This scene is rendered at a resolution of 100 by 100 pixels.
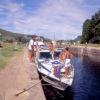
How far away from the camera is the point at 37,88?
1909 cm

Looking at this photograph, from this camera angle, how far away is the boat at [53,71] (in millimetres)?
21703

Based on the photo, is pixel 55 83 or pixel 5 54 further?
pixel 5 54

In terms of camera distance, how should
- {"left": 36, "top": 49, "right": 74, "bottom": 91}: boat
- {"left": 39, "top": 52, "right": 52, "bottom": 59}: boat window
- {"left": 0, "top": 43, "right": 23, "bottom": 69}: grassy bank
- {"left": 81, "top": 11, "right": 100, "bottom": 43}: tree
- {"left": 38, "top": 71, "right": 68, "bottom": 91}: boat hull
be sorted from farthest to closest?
{"left": 81, "top": 11, "right": 100, "bottom": 43}: tree → {"left": 0, "top": 43, "right": 23, "bottom": 69}: grassy bank → {"left": 39, "top": 52, "right": 52, "bottom": 59}: boat window → {"left": 36, "top": 49, "right": 74, "bottom": 91}: boat → {"left": 38, "top": 71, "right": 68, "bottom": 91}: boat hull

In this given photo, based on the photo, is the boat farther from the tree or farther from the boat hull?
the tree

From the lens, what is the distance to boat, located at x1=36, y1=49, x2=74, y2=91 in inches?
854

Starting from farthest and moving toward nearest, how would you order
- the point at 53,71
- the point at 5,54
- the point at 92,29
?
the point at 92,29 < the point at 5,54 < the point at 53,71

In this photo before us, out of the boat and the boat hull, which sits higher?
the boat

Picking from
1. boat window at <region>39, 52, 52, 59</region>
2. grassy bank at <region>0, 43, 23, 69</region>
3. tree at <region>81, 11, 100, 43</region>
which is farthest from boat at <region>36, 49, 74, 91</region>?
tree at <region>81, 11, 100, 43</region>

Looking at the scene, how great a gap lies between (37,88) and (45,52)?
9.04 metres

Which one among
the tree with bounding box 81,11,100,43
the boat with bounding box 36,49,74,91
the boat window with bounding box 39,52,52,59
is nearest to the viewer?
the boat with bounding box 36,49,74,91

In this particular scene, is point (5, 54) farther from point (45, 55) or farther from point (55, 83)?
point (55, 83)

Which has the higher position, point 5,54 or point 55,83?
point 55,83

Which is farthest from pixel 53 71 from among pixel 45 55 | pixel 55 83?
pixel 45 55

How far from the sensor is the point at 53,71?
22891 mm
